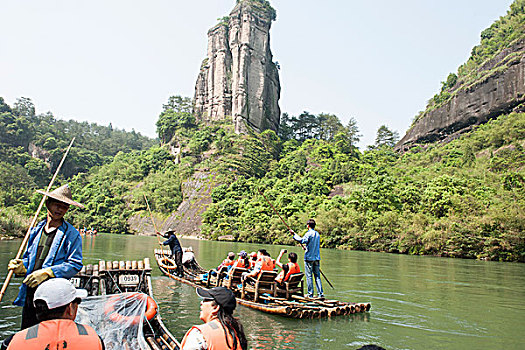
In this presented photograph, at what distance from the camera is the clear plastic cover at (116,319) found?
518 centimetres

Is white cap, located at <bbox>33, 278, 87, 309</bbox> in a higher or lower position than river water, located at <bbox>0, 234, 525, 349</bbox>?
higher

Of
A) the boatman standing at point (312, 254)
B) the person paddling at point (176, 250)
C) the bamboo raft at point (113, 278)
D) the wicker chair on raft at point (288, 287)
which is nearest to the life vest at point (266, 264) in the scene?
the wicker chair on raft at point (288, 287)

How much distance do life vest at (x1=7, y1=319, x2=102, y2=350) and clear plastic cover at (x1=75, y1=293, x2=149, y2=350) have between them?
2853 mm

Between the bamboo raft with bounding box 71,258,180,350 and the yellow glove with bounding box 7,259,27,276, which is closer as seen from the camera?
the yellow glove with bounding box 7,259,27,276

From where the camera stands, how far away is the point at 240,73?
82.9 meters

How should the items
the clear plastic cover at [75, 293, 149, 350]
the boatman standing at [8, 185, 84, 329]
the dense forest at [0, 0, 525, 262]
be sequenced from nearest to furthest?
1. the boatman standing at [8, 185, 84, 329]
2. the clear plastic cover at [75, 293, 149, 350]
3. the dense forest at [0, 0, 525, 262]

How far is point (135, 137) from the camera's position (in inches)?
5778

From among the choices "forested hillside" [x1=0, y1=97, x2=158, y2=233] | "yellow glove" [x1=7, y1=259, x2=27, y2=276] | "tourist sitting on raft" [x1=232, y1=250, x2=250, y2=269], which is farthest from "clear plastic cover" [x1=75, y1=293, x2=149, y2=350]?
"forested hillside" [x1=0, y1=97, x2=158, y2=233]

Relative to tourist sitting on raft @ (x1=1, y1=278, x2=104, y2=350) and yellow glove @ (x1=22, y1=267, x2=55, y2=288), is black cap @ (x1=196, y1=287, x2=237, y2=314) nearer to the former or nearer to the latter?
tourist sitting on raft @ (x1=1, y1=278, x2=104, y2=350)

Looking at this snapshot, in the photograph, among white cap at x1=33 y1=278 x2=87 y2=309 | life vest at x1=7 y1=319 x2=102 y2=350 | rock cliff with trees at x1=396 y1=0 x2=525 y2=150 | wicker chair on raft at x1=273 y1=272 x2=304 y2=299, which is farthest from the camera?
rock cliff with trees at x1=396 y1=0 x2=525 y2=150

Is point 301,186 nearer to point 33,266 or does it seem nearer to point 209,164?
point 209,164

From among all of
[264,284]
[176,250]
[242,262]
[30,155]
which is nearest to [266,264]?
[264,284]

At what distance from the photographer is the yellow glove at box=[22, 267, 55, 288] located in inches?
133

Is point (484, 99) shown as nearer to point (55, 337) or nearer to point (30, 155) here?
point (55, 337)
